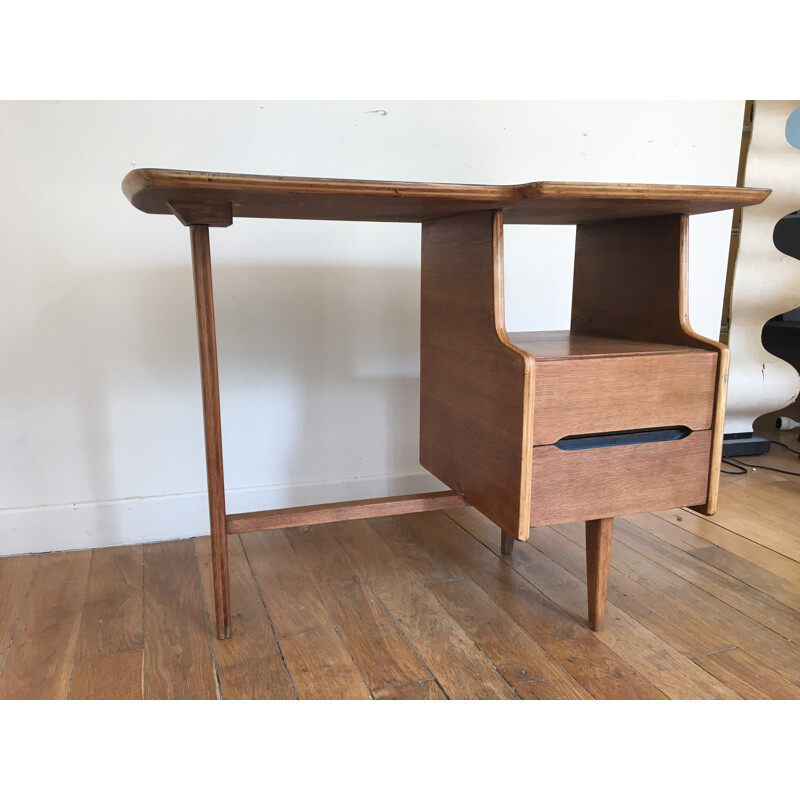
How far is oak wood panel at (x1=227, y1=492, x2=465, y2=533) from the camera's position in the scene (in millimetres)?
1226

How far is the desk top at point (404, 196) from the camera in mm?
872

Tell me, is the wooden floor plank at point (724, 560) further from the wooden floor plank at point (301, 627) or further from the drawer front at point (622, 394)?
the wooden floor plank at point (301, 627)

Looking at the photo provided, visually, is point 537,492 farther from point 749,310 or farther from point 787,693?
point 749,310

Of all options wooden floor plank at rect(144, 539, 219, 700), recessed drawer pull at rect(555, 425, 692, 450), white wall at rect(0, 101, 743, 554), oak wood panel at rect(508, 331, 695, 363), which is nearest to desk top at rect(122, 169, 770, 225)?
oak wood panel at rect(508, 331, 695, 363)

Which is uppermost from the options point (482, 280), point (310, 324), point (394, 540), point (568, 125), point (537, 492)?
point (568, 125)

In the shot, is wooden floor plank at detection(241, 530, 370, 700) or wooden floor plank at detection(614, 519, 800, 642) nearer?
wooden floor plank at detection(241, 530, 370, 700)

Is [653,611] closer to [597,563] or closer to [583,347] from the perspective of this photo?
[597,563]

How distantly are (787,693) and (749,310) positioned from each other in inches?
61.0

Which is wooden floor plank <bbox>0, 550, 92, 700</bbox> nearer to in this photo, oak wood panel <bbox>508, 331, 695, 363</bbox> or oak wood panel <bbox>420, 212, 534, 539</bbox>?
oak wood panel <bbox>420, 212, 534, 539</bbox>

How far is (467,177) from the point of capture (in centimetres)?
177

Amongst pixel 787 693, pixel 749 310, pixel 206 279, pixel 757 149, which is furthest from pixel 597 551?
pixel 757 149

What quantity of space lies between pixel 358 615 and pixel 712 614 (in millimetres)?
683

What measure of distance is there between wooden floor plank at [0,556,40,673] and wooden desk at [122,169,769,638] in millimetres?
391

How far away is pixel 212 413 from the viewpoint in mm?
1171
